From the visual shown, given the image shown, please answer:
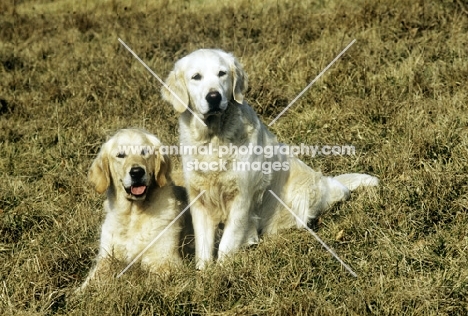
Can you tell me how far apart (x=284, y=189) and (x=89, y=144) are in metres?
1.99

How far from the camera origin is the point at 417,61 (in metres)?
5.84

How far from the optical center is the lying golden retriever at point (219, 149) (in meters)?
3.67

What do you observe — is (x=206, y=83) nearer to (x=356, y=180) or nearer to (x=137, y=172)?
(x=137, y=172)

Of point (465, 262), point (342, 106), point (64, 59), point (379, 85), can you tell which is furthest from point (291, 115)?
point (64, 59)

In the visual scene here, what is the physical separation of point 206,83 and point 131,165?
720 millimetres

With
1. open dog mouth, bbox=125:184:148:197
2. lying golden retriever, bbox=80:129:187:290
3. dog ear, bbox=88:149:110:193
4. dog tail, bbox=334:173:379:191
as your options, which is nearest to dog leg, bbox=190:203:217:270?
lying golden retriever, bbox=80:129:187:290

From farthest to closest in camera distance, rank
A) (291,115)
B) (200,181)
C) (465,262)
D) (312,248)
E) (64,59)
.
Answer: (64,59), (291,115), (200,181), (312,248), (465,262)

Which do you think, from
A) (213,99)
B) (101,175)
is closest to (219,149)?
(213,99)

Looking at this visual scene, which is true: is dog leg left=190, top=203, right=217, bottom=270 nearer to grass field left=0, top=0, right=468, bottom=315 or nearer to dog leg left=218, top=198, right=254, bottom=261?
dog leg left=218, top=198, right=254, bottom=261

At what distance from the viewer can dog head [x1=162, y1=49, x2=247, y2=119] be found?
3566 millimetres

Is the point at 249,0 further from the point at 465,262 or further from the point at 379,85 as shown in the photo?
the point at 465,262

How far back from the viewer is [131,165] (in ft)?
11.4

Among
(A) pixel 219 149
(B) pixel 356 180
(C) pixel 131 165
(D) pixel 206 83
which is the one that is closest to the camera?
(C) pixel 131 165

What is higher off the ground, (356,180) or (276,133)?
(356,180)
